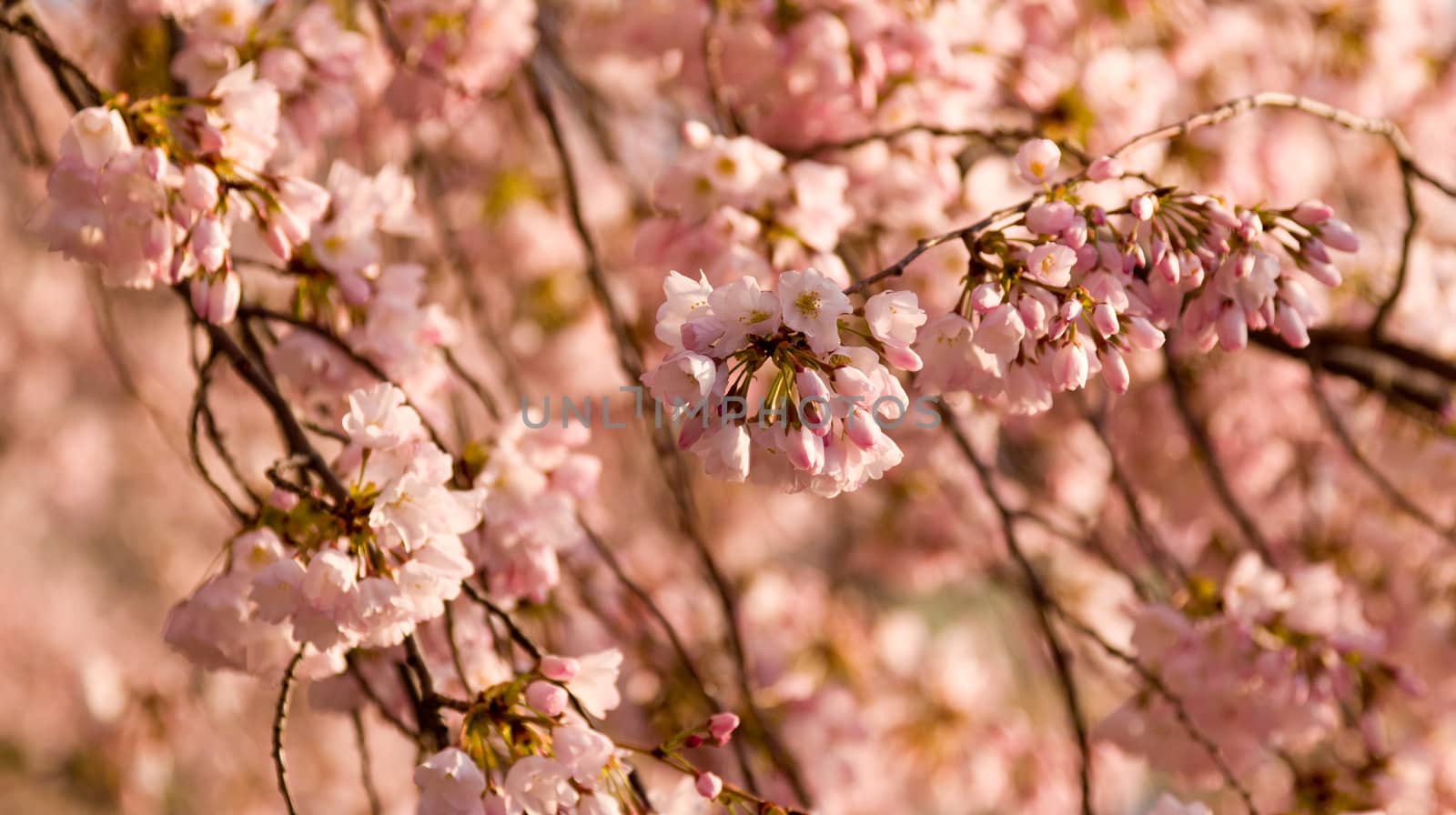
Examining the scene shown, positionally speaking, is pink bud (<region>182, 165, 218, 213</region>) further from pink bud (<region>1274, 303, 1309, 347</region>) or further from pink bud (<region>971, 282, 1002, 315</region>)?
pink bud (<region>1274, 303, 1309, 347</region>)

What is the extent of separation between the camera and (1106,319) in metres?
0.92

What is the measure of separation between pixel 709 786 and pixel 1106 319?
544mm

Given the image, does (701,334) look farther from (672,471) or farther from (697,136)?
(672,471)

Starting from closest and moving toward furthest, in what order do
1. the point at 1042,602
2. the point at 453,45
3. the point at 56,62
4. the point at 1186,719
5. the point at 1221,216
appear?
the point at 1221,216, the point at 56,62, the point at 1186,719, the point at 1042,602, the point at 453,45

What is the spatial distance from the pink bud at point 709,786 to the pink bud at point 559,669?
15 cm

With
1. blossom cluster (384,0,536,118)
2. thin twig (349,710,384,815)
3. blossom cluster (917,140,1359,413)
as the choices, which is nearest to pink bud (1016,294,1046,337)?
blossom cluster (917,140,1359,413)

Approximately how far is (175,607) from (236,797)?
146 inches

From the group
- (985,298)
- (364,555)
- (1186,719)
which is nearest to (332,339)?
(364,555)

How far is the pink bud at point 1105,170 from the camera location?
0.98 m

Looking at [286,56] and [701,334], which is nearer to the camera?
[701,334]

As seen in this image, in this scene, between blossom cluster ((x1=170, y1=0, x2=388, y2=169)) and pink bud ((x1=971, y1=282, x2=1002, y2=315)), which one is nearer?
pink bud ((x1=971, y1=282, x2=1002, y2=315))

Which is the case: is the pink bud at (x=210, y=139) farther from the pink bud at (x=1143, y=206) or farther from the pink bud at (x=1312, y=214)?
the pink bud at (x=1312, y=214)

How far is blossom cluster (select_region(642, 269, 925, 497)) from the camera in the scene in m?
0.87

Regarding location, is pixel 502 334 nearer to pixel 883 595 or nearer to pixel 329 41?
pixel 329 41
